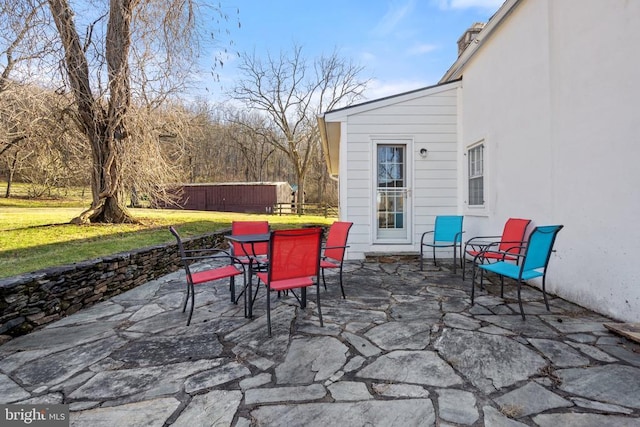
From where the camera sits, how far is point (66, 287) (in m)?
3.38

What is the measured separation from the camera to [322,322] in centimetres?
296

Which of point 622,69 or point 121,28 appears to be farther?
point 121,28

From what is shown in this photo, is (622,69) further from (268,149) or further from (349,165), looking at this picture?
(268,149)

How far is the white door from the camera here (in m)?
6.20

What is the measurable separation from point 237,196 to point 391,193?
1796 cm

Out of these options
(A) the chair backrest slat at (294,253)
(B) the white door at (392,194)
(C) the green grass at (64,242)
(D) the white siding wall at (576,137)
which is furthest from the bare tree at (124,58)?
(D) the white siding wall at (576,137)

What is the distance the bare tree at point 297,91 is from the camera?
22375mm

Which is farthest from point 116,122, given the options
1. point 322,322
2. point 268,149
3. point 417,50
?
point 268,149

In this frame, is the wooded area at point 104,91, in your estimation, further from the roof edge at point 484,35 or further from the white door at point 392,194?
the roof edge at point 484,35

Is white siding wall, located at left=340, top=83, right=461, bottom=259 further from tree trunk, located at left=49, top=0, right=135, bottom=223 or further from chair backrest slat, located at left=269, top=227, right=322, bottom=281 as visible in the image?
tree trunk, located at left=49, top=0, right=135, bottom=223

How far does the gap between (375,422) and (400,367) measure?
23.5 inches

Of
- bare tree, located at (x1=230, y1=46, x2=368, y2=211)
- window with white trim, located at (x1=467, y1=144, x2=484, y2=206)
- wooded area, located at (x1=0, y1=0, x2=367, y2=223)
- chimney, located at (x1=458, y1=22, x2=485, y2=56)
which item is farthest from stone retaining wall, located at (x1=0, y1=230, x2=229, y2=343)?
bare tree, located at (x1=230, y1=46, x2=368, y2=211)

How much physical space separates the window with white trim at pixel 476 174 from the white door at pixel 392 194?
1.14 metres

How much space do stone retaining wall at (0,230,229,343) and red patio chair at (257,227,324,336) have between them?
2.22 m
